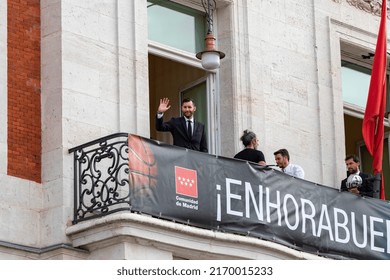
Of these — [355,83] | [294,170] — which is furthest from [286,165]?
[355,83]

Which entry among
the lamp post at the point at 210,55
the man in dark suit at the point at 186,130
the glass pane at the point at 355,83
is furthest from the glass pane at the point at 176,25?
the glass pane at the point at 355,83

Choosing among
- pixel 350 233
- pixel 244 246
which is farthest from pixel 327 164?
pixel 244 246

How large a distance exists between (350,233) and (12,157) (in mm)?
4456

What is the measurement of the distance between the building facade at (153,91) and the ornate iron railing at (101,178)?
0.13m

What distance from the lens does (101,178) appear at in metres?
20.0

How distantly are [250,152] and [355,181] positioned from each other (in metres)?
1.93

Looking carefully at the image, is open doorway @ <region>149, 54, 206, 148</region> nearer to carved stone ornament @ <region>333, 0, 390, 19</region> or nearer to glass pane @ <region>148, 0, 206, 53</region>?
glass pane @ <region>148, 0, 206, 53</region>

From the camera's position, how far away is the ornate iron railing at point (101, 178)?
63.7 feet

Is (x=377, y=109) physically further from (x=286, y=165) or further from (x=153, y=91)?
(x=153, y=91)

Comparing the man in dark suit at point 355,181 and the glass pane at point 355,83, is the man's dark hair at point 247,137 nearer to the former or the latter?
the man in dark suit at point 355,181

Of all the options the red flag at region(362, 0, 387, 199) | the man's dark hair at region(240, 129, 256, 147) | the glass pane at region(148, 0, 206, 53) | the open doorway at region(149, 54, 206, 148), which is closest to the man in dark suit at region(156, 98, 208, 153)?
the man's dark hair at region(240, 129, 256, 147)

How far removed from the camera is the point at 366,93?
2519 centimetres

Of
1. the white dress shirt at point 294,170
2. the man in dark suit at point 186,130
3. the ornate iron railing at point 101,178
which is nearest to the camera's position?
the ornate iron railing at point 101,178
